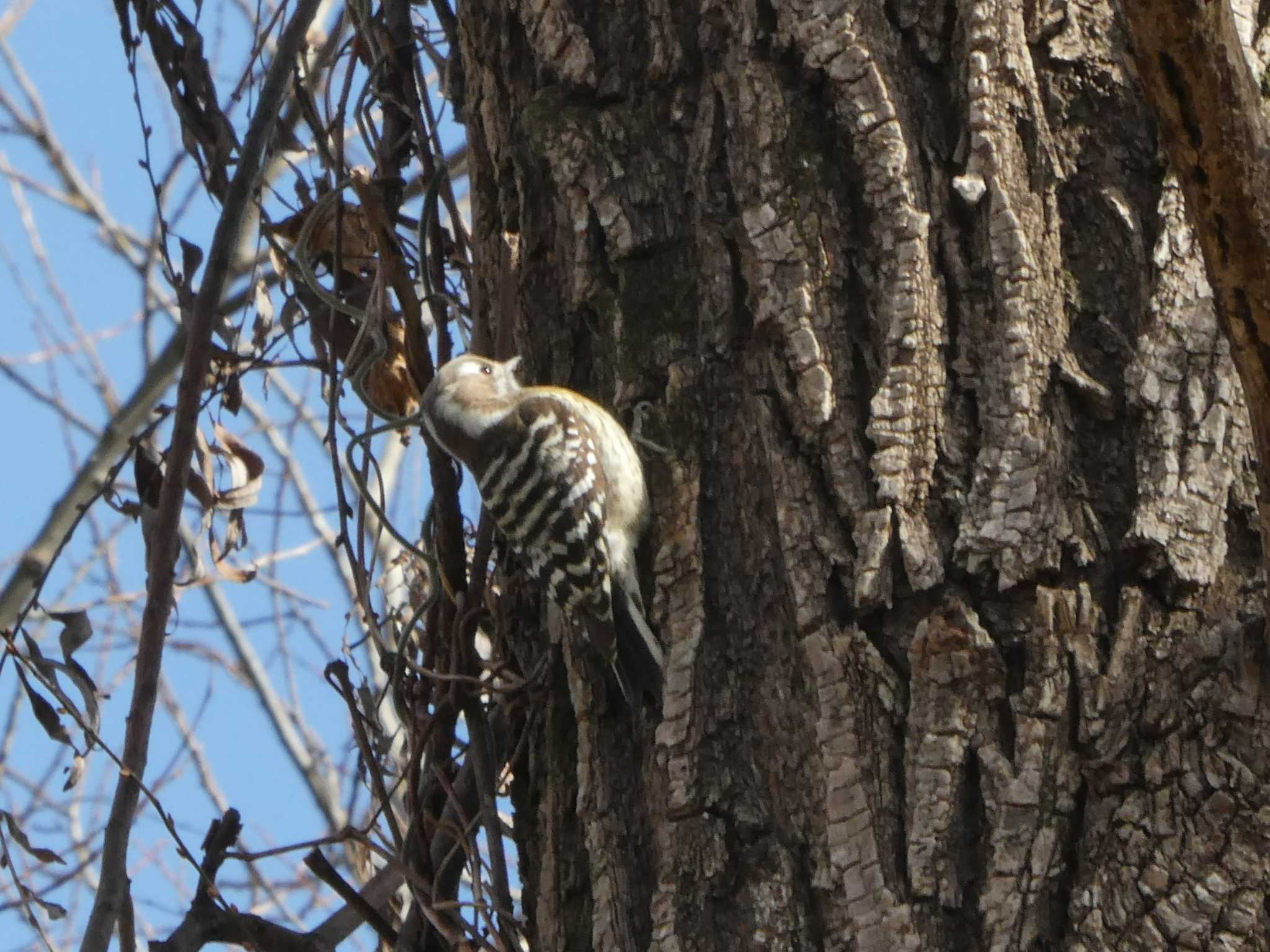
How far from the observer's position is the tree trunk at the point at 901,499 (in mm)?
2002

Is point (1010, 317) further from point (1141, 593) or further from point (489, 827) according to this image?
point (489, 827)


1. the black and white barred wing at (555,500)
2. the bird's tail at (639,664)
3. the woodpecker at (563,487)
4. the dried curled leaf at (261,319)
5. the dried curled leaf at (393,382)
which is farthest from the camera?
the dried curled leaf at (261,319)

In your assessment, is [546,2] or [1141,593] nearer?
[1141,593]

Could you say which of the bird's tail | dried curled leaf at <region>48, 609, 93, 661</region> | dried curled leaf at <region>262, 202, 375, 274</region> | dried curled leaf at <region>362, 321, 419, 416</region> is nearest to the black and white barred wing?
the bird's tail

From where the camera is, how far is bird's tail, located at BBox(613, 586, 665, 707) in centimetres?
247

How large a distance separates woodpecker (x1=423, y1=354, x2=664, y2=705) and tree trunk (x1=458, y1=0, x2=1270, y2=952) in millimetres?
81

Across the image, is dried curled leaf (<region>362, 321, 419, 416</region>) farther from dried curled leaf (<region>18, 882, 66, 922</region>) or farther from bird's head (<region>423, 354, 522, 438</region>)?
dried curled leaf (<region>18, 882, 66, 922</region>)

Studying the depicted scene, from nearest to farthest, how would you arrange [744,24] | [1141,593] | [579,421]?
[1141,593] → [744,24] → [579,421]

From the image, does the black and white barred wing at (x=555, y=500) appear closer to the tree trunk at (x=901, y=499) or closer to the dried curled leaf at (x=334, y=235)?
the tree trunk at (x=901, y=499)

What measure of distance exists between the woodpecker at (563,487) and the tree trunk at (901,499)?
0.08 m

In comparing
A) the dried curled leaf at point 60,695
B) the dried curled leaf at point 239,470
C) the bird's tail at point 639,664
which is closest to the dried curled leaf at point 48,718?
the dried curled leaf at point 60,695

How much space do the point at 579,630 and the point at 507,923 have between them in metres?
0.57

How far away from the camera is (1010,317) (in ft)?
7.45

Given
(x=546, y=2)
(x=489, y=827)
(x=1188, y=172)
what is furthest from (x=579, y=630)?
(x=1188, y=172)
